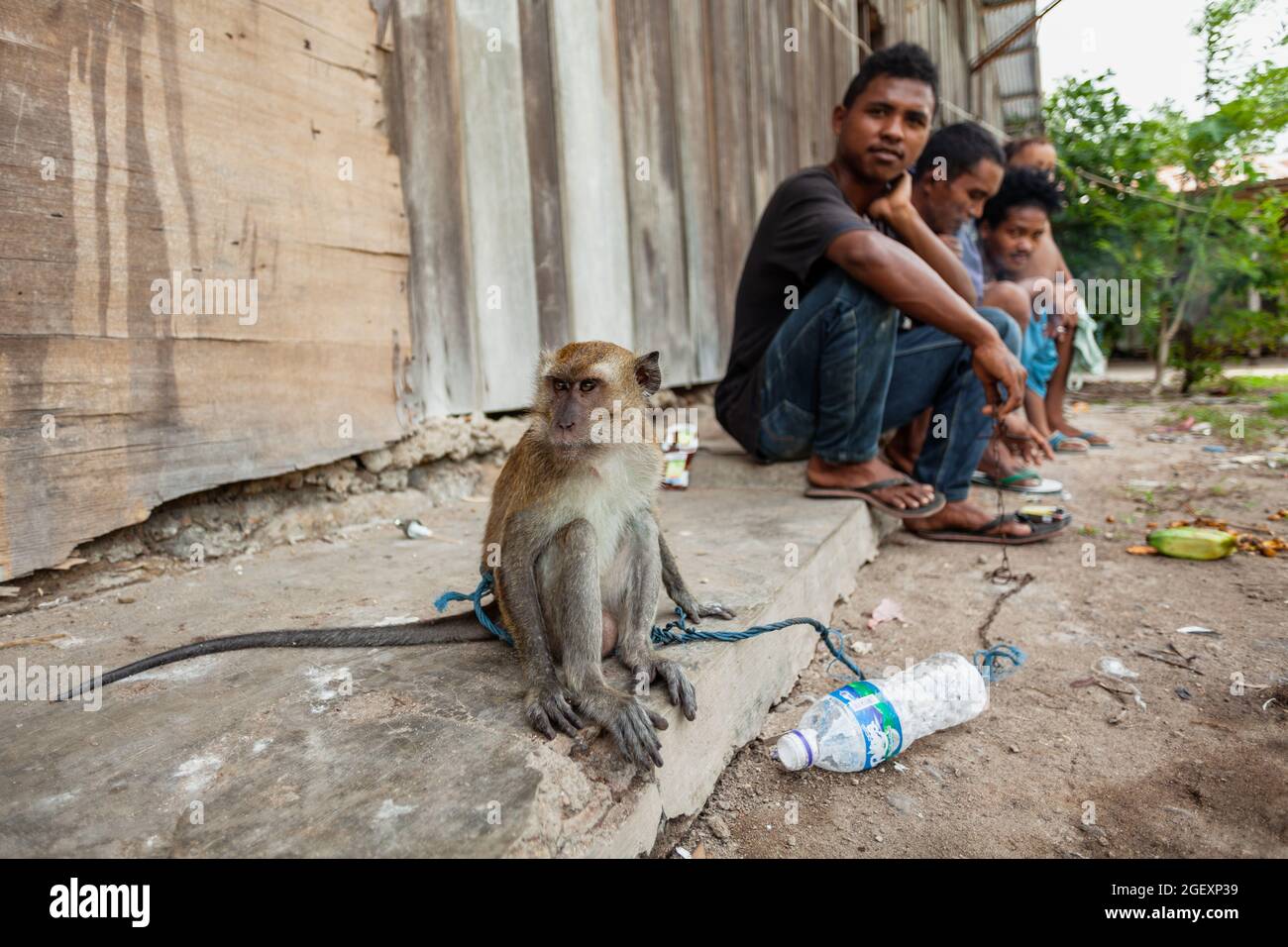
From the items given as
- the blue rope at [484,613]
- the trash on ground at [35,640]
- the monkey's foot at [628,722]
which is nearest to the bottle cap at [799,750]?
the monkey's foot at [628,722]

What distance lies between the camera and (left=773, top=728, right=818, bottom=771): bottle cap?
2201 millimetres

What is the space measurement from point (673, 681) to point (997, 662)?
4.79ft

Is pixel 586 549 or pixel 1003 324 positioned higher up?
pixel 1003 324

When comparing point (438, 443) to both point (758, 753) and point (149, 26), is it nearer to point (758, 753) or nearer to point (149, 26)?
point (149, 26)

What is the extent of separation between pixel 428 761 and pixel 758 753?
3.49 feet

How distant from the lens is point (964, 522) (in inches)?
173

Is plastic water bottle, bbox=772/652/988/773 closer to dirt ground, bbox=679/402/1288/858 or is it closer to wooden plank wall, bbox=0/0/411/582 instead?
dirt ground, bbox=679/402/1288/858

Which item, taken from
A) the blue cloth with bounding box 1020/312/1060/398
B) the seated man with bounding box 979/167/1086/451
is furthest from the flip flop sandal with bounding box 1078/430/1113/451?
the blue cloth with bounding box 1020/312/1060/398

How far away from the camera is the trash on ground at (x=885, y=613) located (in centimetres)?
337

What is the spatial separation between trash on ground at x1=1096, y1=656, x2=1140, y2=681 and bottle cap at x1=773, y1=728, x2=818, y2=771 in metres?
1.22

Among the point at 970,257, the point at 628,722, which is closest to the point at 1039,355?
the point at 970,257

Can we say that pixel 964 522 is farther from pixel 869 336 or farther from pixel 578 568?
pixel 578 568

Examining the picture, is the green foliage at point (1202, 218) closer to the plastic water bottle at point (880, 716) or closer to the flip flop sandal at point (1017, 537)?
the flip flop sandal at point (1017, 537)
